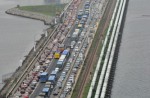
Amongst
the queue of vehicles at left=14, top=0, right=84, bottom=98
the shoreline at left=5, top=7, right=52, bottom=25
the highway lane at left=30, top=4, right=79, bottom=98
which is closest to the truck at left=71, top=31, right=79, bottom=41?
the highway lane at left=30, top=4, right=79, bottom=98

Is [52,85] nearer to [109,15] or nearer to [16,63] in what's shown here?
[16,63]

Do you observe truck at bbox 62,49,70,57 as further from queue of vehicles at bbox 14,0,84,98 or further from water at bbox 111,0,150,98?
water at bbox 111,0,150,98

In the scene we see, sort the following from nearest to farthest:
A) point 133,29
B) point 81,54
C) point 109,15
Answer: point 81,54
point 133,29
point 109,15

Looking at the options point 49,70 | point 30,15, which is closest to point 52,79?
point 49,70

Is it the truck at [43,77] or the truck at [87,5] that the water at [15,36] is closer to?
the truck at [43,77]

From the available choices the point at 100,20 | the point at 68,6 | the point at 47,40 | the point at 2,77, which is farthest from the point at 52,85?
the point at 68,6

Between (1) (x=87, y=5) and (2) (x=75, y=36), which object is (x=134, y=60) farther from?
(1) (x=87, y=5)
